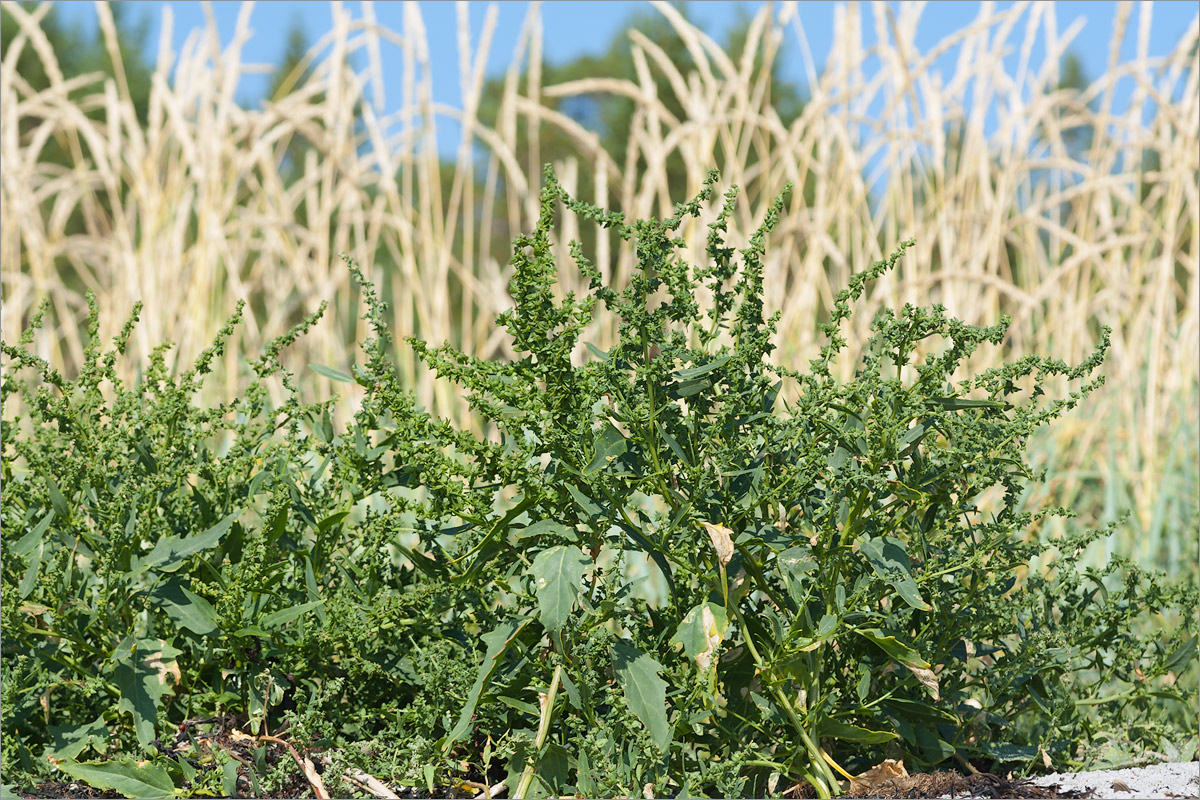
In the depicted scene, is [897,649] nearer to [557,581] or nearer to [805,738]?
[805,738]

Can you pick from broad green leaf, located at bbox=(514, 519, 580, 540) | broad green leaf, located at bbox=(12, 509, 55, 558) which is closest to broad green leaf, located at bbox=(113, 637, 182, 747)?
broad green leaf, located at bbox=(12, 509, 55, 558)

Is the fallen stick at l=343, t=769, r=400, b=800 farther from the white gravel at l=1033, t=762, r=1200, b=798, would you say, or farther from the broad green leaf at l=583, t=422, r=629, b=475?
the white gravel at l=1033, t=762, r=1200, b=798

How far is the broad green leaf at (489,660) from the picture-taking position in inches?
53.1

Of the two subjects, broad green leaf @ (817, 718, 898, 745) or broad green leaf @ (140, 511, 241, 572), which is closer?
broad green leaf @ (817, 718, 898, 745)

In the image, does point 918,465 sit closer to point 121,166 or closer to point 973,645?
point 973,645

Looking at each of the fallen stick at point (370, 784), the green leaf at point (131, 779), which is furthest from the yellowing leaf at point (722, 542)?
the green leaf at point (131, 779)

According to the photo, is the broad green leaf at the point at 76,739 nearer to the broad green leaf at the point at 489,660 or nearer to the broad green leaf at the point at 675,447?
the broad green leaf at the point at 489,660

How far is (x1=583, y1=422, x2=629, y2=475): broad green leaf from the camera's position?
1.36m

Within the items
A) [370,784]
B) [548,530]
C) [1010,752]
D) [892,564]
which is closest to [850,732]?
[892,564]

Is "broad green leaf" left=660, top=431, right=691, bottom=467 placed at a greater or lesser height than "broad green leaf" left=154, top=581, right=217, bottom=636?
greater

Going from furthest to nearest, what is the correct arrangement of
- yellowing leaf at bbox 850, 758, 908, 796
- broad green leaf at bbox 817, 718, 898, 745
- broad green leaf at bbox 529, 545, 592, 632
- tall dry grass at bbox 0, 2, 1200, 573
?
tall dry grass at bbox 0, 2, 1200, 573
yellowing leaf at bbox 850, 758, 908, 796
broad green leaf at bbox 817, 718, 898, 745
broad green leaf at bbox 529, 545, 592, 632

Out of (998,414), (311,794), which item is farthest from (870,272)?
(311,794)

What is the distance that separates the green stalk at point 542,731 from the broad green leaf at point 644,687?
0.27 feet

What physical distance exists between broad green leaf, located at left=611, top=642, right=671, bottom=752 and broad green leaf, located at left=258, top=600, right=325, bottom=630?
1.54 ft
